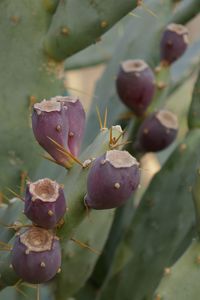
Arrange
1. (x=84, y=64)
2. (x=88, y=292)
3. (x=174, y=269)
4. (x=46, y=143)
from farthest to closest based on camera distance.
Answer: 1. (x=84, y=64)
2. (x=88, y=292)
3. (x=174, y=269)
4. (x=46, y=143)

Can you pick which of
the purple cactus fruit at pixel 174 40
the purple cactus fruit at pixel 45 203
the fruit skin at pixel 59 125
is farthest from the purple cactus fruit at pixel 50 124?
the purple cactus fruit at pixel 174 40

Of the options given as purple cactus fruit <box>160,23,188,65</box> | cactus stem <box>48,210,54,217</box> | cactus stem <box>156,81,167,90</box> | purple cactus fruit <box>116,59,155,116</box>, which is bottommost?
cactus stem <box>156,81,167,90</box>

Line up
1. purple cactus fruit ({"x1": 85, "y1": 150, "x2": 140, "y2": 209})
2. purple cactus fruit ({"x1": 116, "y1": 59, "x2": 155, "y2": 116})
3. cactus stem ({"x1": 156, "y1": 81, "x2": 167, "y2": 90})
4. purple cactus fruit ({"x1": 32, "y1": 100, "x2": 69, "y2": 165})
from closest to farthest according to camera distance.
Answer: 1. purple cactus fruit ({"x1": 85, "y1": 150, "x2": 140, "y2": 209})
2. purple cactus fruit ({"x1": 32, "y1": 100, "x2": 69, "y2": 165})
3. purple cactus fruit ({"x1": 116, "y1": 59, "x2": 155, "y2": 116})
4. cactus stem ({"x1": 156, "y1": 81, "x2": 167, "y2": 90})

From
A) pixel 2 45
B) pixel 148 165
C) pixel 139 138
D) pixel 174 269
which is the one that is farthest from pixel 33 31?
pixel 148 165

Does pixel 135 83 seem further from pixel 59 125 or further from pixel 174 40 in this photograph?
pixel 59 125

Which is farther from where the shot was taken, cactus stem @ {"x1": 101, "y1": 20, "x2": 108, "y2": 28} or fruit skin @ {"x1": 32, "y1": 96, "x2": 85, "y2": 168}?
cactus stem @ {"x1": 101, "y1": 20, "x2": 108, "y2": 28}

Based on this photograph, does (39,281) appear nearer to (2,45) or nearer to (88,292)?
(2,45)

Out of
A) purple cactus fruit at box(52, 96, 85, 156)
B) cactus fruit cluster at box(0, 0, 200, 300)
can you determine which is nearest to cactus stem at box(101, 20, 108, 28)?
cactus fruit cluster at box(0, 0, 200, 300)

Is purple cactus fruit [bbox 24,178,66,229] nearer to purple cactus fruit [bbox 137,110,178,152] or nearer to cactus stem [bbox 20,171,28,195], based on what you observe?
cactus stem [bbox 20,171,28,195]
